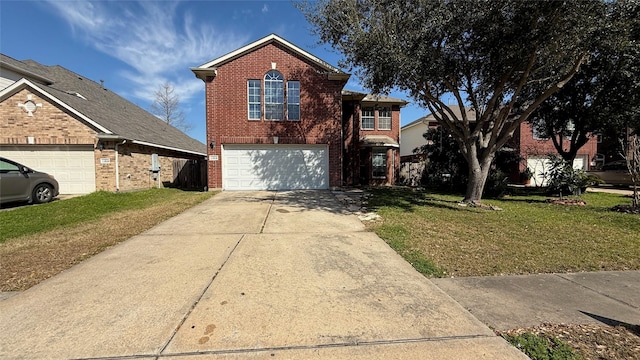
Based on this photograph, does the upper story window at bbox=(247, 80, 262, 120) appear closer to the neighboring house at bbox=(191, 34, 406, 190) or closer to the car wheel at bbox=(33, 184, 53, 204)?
the neighboring house at bbox=(191, 34, 406, 190)

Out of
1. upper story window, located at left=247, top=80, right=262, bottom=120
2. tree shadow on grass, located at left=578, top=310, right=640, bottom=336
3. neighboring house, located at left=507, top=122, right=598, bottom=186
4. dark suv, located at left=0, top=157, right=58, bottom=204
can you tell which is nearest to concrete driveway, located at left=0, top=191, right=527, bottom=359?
tree shadow on grass, located at left=578, top=310, right=640, bottom=336

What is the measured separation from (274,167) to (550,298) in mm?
12320

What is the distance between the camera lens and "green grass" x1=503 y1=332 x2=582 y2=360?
2.43 meters

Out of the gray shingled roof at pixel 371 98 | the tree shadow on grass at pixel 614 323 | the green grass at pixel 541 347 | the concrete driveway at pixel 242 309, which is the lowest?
the tree shadow on grass at pixel 614 323

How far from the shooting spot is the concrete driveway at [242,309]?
8.25 feet

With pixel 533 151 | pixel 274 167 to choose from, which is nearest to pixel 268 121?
pixel 274 167

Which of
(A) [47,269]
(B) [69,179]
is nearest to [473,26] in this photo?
(A) [47,269]

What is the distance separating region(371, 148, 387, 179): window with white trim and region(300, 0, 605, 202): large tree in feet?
24.4

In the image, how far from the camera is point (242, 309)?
316cm

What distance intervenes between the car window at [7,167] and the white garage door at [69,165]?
124 inches

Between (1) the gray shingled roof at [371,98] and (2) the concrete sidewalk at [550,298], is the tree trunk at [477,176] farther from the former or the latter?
(1) the gray shingled roof at [371,98]

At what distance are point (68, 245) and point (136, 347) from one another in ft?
14.4

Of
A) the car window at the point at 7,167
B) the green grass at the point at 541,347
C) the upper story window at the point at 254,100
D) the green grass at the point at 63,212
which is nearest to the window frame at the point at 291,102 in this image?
the upper story window at the point at 254,100

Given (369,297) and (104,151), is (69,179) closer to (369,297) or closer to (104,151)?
(104,151)
